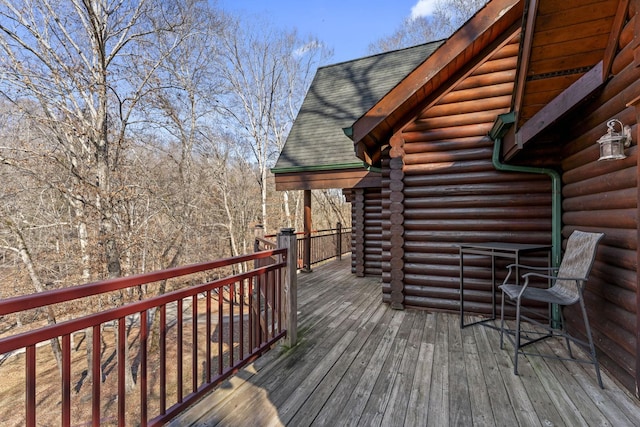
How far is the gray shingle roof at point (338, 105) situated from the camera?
19.7 feet

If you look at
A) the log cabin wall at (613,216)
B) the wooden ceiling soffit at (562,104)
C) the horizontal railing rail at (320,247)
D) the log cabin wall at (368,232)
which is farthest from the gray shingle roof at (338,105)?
the log cabin wall at (613,216)

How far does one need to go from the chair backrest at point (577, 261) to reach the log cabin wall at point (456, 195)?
855 millimetres

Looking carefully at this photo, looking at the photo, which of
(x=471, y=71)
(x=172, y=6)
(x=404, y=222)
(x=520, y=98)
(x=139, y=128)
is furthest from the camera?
(x=139, y=128)

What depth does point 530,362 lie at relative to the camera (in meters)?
2.40

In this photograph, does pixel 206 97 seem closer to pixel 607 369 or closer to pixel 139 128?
pixel 139 128

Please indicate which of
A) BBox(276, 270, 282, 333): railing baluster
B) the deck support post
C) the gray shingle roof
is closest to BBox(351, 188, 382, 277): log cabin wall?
the gray shingle roof

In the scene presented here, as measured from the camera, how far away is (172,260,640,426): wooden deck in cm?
176

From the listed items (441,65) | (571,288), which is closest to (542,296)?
(571,288)

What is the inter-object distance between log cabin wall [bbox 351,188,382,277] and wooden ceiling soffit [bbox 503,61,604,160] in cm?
339

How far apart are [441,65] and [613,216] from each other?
2.09 m

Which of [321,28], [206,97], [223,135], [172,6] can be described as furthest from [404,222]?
[321,28]

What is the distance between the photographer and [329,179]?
18.8 ft

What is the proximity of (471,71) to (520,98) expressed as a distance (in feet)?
3.38

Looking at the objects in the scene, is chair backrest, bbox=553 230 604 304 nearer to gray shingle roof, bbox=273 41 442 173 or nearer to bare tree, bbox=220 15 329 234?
gray shingle roof, bbox=273 41 442 173
